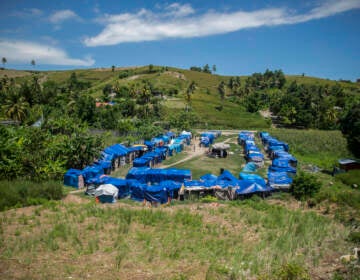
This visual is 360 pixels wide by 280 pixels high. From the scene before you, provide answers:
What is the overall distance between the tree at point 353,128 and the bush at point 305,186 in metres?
12.9

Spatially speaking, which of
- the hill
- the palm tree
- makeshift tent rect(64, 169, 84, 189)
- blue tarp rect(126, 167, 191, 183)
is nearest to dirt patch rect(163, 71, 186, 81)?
the hill

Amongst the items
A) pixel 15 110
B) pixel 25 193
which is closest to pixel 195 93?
pixel 15 110

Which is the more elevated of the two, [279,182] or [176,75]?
[176,75]

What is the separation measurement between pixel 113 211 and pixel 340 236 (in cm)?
1281

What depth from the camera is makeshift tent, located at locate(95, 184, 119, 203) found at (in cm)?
2158

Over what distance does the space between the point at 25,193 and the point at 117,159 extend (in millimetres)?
13216

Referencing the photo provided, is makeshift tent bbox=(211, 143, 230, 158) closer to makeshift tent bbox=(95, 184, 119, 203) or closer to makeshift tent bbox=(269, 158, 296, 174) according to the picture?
makeshift tent bbox=(269, 158, 296, 174)

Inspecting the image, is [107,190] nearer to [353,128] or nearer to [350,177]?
[350,177]

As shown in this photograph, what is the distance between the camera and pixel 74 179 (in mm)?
25531

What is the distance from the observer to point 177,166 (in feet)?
110

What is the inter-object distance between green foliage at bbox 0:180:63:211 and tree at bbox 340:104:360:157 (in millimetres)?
29600

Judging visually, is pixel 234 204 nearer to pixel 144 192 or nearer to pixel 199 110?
pixel 144 192

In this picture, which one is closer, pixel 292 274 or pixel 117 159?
pixel 292 274

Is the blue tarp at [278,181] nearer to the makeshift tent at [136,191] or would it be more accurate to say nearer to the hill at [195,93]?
the makeshift tent at [136,191]
